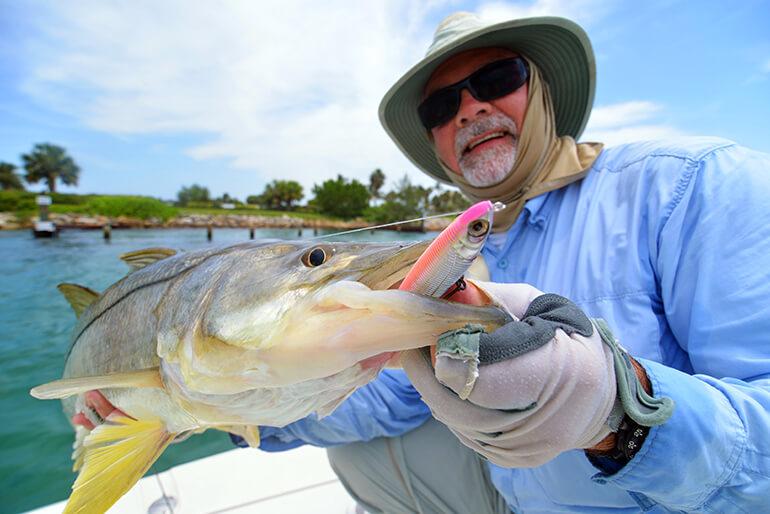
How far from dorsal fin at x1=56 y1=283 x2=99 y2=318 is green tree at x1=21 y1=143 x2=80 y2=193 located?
80946 millimetres

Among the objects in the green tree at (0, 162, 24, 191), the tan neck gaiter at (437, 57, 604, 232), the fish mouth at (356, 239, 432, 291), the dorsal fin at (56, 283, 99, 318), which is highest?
the green tree at (0, 162, 24, 191)

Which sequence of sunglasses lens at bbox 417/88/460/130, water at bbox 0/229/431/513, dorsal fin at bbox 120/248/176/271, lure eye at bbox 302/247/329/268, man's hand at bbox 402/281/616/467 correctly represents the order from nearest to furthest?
man's hand at bbox 402/281/616/467
lure eye at bbox 302/247/329/268
dorsal fin at bbox 120/248/176/271
sunglasses lens at bbox 417/88/460/130
water at bbox 0/229/431/513

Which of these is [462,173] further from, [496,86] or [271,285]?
[271,285]

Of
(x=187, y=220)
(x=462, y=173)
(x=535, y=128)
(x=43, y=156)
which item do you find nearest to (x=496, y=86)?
(x=535, y=128)

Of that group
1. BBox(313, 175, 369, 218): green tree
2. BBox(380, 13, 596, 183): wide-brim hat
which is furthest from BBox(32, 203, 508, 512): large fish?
BBox(313, 175, 369, 218): green tree

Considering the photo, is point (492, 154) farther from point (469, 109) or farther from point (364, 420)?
point (364, 420)

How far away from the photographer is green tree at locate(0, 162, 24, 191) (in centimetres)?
5900

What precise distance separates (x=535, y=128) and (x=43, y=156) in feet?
273

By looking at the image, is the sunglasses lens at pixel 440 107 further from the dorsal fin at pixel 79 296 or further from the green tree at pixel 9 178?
the green tree at pixel 9 178

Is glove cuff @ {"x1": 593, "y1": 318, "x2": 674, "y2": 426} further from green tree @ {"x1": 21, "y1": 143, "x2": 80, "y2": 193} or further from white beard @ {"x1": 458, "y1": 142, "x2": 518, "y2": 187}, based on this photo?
green tree @ {"x1": 21, "y1": 143, "x2": 80, "y2": 193}

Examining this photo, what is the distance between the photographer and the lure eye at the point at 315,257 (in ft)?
3.83

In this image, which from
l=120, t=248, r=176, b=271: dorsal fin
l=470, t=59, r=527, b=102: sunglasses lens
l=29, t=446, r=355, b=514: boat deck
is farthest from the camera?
l=29, t=446, r=355, b=514: boat deck

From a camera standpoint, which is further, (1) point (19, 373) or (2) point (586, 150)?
(1) point (19, 373)

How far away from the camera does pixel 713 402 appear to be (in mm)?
1016
